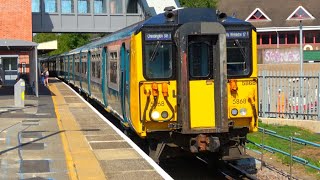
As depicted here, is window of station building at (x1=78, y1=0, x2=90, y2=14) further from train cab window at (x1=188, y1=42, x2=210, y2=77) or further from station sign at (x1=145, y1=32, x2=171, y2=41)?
train cab window at (x1=188, y1=42, x2=210, y2=77)

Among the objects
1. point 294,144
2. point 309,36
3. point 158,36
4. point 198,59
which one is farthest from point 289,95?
point 309,36

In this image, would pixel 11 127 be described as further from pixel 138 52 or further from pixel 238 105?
pixel 238 105

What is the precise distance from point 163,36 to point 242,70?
66.7 inches

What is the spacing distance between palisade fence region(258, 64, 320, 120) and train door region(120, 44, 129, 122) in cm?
812

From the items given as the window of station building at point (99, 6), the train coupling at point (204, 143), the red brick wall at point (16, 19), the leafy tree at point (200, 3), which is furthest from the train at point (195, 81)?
the leafy tree at point (200, 3)

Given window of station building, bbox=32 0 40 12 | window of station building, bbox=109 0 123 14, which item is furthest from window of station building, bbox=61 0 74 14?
window of station building, bbox=109 0 123 14

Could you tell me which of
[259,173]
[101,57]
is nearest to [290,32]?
[101,57]

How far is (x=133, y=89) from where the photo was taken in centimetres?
1062

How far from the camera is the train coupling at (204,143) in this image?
32.4 feet

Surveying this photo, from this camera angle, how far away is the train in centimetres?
999

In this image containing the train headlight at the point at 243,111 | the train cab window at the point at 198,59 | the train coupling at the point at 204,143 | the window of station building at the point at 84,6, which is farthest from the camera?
the window of station building at the point at 84,6

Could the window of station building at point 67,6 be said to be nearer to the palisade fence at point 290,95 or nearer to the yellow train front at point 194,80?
the palisade fence at point 290,95

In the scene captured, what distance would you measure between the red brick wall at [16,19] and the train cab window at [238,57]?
31.5 m

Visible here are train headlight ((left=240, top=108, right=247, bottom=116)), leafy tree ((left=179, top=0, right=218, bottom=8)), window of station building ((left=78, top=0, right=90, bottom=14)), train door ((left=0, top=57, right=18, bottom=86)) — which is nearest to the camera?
train headlight ((left=240, top=108, right=247, bottom=116))
